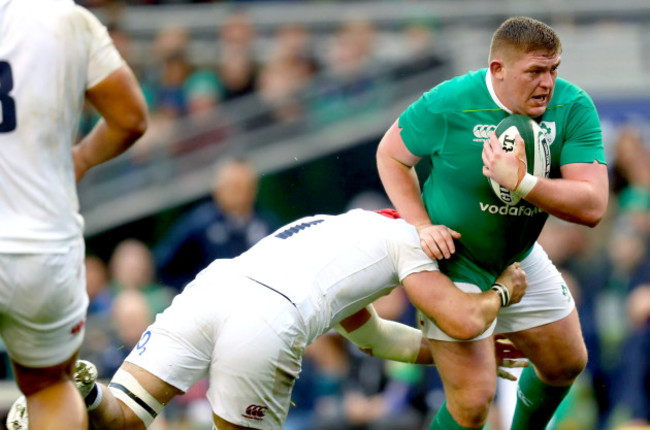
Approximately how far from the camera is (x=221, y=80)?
1149 cm

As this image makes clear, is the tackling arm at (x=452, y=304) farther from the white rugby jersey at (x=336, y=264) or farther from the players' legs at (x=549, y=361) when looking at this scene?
the players' legs at (x=549, y=361)

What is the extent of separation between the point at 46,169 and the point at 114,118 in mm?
365

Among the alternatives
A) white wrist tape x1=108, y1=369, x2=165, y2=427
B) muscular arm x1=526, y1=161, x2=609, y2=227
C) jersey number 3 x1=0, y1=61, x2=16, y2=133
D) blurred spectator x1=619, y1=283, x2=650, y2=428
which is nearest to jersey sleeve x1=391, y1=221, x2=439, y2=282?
muscular arm x1=526, y1=161, x2=609, y2=227

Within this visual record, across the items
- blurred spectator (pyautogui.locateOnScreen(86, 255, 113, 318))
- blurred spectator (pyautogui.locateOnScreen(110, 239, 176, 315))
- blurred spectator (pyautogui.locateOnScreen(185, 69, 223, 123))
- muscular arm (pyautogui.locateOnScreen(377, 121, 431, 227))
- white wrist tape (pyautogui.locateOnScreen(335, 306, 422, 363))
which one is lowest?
blurred spectator (pyautogui.locateOnScreen(86, 255, 113, 318))

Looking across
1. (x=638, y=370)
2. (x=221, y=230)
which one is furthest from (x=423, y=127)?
(x=221, y=230)

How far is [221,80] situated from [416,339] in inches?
251

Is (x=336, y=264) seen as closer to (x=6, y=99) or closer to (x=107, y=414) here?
(x=107, y=414)

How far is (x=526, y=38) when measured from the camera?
471 centimetres

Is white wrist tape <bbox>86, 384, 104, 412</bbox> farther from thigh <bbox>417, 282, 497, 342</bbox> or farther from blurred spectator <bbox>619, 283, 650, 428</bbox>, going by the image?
blurred spectator <bbox>619, 283, 650, 428</bbox>

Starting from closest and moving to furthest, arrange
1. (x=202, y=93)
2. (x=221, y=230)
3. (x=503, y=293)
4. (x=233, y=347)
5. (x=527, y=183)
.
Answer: (x=527, y=183)
(x=233, y=347)
(x=503, y=293)
(x=221, y=230)
(x=202, y=93)

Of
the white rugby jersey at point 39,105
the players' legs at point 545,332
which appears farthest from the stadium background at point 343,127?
the white rugby jersey at point 39,105

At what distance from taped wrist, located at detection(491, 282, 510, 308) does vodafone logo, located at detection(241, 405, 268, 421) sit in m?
1.19

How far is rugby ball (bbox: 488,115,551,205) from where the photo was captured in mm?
4723

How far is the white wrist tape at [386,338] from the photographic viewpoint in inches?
220
